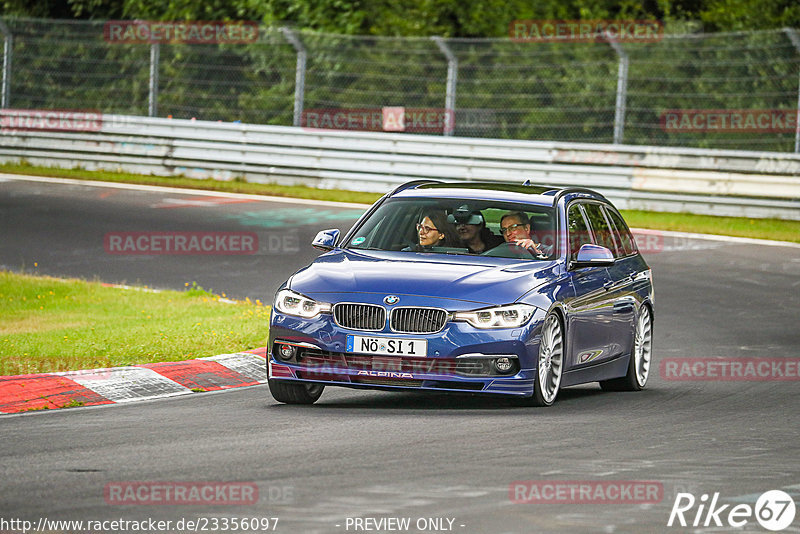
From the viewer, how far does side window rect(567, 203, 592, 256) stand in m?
11.1

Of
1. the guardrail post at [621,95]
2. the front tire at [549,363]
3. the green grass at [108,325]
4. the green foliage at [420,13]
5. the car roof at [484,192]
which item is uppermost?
the green foliage at [420,13]

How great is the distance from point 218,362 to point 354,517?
18.1ft

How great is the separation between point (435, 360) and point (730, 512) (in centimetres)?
311

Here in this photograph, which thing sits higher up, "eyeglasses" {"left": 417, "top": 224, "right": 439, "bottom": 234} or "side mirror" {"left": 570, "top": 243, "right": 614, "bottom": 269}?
"eyeglasses" {"left": 417, "top": 224, "right": 439, "bottom": 234}

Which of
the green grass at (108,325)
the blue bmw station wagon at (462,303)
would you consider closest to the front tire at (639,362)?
the blue bmw station wagon at (462,303)

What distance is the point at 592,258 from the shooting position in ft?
35.1

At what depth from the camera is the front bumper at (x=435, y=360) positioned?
956 cm

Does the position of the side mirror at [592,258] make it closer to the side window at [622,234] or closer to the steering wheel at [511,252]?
the steering wheel at [511,252]

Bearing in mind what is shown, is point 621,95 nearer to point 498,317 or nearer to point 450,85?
point 450,85

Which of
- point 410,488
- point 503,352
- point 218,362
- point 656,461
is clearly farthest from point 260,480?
point 218,362

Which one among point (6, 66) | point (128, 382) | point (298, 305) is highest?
point (6, 66)

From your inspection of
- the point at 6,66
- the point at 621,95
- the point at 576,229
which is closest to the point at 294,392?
the point at 576,229

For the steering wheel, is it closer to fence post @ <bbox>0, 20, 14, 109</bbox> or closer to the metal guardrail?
the metal guardrail

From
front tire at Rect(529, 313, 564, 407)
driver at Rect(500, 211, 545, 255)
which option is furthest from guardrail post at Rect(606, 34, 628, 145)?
front tire at Rect(529, 313, 564, 407)
